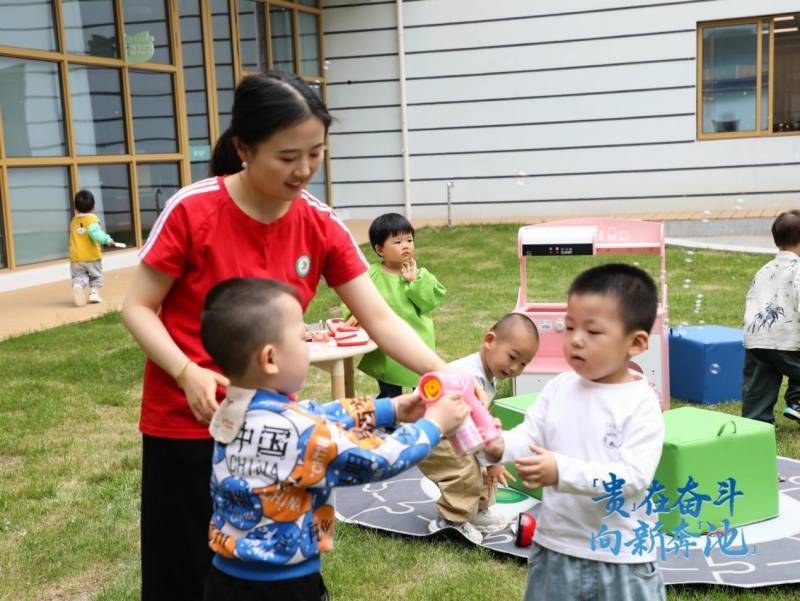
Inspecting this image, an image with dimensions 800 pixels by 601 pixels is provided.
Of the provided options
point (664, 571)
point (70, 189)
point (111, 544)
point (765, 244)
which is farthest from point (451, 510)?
point (765, 244)

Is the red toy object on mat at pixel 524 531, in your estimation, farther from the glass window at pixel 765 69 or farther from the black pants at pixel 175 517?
the glass window at pixel 765 69

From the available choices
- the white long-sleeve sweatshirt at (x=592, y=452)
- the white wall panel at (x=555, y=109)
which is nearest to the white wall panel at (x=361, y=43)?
the white wall panel at (x=555, y=109)

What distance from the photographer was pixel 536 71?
47.3 feet

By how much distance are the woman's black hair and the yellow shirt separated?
23.6 feet

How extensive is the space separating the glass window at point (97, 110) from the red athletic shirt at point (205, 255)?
347 inches

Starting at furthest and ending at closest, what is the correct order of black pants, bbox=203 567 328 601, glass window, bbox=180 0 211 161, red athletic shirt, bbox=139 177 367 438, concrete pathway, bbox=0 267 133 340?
glass window, bbox=180 0 211 161 < concrete pathway, bbox=0 267 133 340 < red athletic shirt, bbox=139 177 367 438 < black pants, bbox=203 567 328 601

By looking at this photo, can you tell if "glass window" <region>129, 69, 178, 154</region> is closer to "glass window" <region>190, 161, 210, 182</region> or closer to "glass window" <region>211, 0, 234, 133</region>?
"glass window" <region>190, 161, 210, 182</region>

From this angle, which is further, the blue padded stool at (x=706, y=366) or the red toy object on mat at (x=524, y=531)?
the blue padded stool at (x=706, y=366)

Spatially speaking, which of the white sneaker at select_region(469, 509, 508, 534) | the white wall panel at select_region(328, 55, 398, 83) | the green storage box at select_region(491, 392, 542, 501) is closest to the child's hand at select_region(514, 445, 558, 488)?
the white sneaker at select_region(469, 509, 508, 534)

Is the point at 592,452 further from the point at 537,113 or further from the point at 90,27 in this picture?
the point at 537,113

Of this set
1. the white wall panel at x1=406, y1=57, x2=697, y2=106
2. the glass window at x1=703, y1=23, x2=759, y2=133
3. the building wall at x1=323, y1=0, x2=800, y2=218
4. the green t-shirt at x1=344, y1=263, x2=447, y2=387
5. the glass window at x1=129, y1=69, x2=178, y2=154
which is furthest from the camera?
the white wall panel at x1=406, y1=57, x2=697, y2=106

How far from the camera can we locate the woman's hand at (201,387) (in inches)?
78.8

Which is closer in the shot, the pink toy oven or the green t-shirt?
the green t-shirt

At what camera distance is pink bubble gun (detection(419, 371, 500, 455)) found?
1.93 meters
